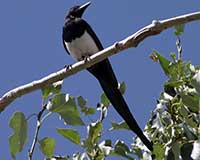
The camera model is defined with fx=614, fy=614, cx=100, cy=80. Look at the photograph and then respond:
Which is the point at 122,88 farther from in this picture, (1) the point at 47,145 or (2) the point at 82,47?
(2) the point at 82,47

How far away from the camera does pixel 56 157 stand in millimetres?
2270

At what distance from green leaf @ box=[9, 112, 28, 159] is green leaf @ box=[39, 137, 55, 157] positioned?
5.1 inches

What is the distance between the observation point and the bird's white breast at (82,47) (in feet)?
15.1

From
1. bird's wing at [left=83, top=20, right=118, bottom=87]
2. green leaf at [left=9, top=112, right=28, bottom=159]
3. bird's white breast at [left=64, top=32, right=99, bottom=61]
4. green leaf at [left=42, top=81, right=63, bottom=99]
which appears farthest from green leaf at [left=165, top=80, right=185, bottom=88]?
bird's white breast at [left=64, top=32, right=99, bottom=61]

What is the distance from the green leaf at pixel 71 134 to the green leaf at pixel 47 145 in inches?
5.4

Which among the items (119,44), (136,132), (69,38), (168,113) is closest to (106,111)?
(136,132)

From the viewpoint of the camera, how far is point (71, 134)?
2238 millimetres

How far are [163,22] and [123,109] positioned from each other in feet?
4.85

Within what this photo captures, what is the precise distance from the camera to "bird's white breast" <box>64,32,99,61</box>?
4.59 meters

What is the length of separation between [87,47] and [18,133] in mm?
2707

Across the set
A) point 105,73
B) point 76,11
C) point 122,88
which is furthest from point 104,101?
point 76,11

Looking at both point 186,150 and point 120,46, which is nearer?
point 186,150

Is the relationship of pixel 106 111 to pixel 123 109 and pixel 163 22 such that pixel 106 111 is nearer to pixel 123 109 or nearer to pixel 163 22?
pixel 163 22

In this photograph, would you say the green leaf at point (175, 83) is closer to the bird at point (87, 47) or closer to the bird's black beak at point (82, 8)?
the bird at point (87, 47)
